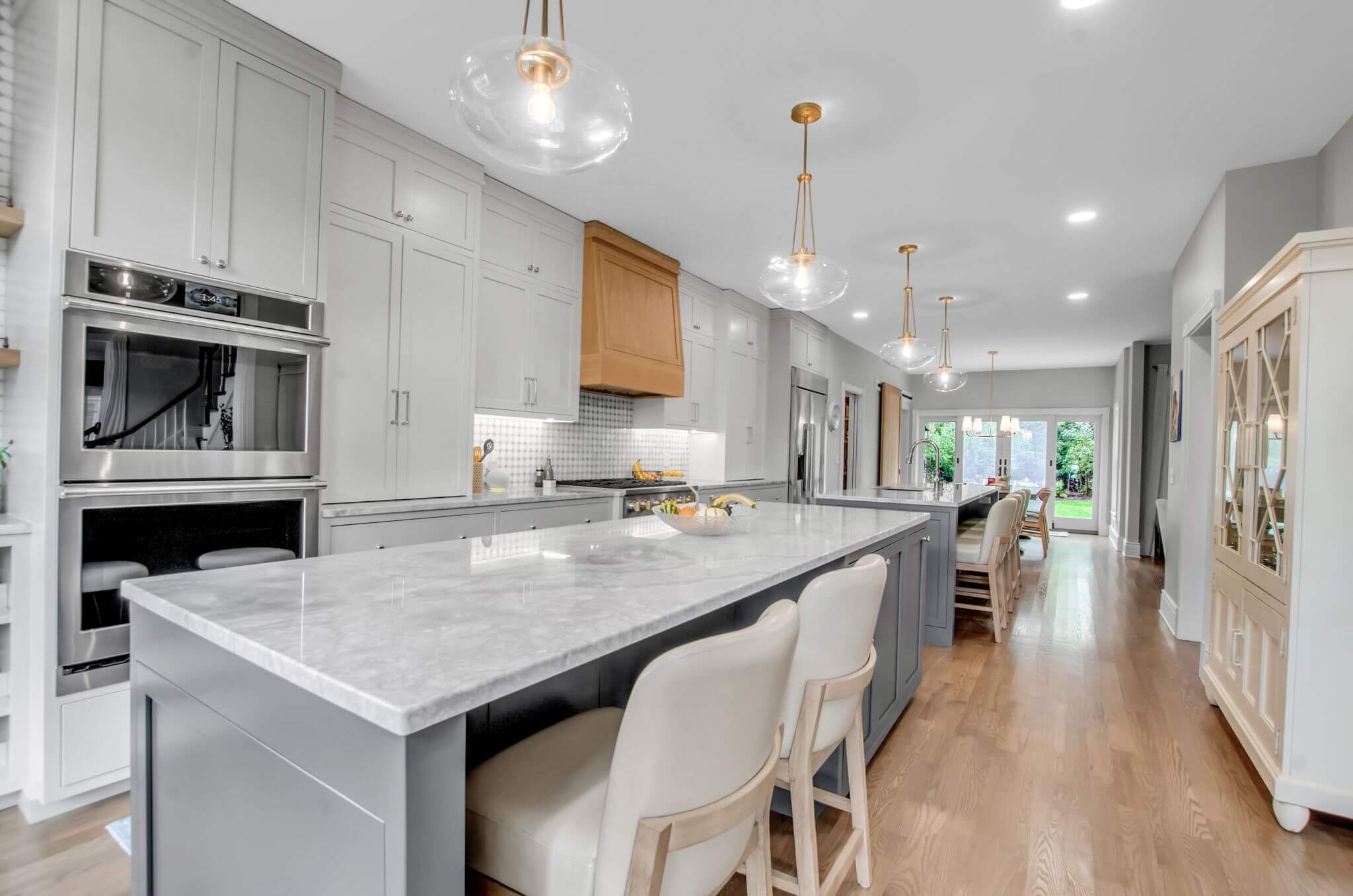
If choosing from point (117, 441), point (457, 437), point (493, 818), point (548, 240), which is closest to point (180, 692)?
point (493, 818)

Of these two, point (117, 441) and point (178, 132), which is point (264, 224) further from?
point (117, 441)

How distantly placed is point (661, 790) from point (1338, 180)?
157 inches

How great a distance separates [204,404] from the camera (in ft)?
7.19

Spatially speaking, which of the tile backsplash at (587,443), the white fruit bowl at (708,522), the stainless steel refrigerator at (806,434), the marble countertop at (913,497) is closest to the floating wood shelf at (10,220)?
the tile backsplash at (587,443)

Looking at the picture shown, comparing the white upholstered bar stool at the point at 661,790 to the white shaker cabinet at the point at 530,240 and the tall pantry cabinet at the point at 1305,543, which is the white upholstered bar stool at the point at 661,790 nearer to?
the tall pantry cabinet at the point at 1305,543

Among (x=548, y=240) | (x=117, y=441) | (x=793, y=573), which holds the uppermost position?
(x=548, y=240)

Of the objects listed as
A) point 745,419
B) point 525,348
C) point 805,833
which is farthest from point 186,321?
point 745,419

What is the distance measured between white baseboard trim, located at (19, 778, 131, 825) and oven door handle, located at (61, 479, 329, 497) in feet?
2.89

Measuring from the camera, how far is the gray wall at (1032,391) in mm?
9930

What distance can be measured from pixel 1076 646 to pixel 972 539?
2.93ft

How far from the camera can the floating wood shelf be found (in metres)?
1.97

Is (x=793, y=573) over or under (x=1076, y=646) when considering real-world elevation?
over

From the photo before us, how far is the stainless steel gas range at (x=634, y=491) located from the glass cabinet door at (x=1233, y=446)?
2.59 meters

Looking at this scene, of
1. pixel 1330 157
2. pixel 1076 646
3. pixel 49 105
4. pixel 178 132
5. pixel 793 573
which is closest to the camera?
pixel 793 573
